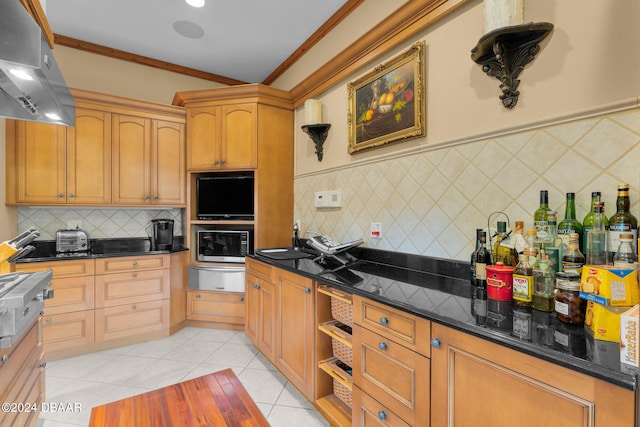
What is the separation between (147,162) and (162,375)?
2.00 meters

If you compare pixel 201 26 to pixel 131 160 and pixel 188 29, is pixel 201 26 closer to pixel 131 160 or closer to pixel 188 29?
pixel 188 29

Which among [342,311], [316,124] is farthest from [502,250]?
[316,124]

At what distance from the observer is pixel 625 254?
0.82 meters

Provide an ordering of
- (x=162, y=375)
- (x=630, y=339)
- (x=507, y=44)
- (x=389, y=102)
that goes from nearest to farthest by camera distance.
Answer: (x=630, y=339) → (x=507, y=44) → (x=389, y=102) → (x=162, y=375)

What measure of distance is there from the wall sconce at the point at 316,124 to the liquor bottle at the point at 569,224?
5.92 feet

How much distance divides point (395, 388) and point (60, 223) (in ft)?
11.0

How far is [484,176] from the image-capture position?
1.41 m

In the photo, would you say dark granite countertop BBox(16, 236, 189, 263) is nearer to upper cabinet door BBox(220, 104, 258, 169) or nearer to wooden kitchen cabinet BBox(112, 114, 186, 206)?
wooden kitchen cabinet BBox(112, 114, 186, 206)

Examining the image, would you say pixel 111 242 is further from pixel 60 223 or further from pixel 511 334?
pixel 511 334

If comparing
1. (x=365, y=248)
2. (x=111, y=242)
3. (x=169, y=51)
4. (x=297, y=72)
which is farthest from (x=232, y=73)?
(x=365, y=248)

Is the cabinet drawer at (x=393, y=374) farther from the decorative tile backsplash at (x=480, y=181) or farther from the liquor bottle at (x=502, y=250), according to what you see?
the decorative tile backsplash at (x=480, y=181)

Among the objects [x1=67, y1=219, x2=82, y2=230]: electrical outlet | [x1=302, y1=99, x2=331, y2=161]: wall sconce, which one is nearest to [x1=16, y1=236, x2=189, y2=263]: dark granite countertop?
[x1=67, y1=219, x2=82, y2=230]: electrical outlet

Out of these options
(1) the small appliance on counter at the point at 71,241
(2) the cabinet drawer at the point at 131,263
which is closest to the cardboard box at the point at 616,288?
(2) the cabinet drawer at the point at 131,263

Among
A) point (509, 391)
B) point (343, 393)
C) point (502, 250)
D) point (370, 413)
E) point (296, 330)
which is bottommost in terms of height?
point (343, 393)
